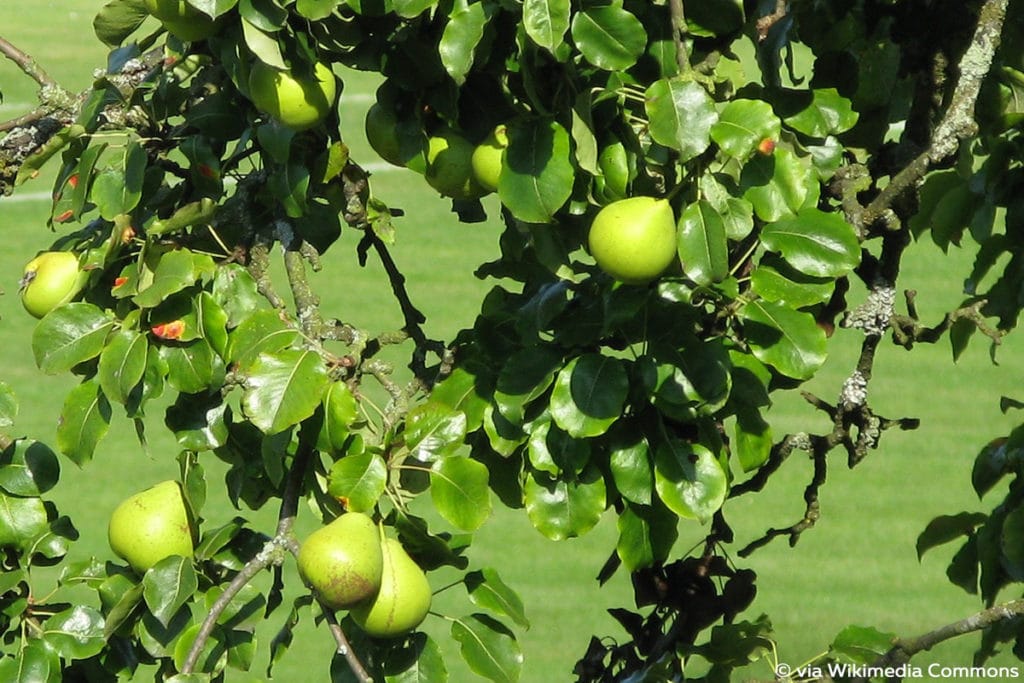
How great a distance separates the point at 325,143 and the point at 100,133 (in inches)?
10.0

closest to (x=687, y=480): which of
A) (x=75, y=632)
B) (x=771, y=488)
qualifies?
(x=75, y=632)

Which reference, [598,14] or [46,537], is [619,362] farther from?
[46,537]

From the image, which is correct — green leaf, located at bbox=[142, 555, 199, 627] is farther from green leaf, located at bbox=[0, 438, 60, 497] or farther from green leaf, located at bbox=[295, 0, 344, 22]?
green leaf, located at bbox=[295, 0, 344, 22]

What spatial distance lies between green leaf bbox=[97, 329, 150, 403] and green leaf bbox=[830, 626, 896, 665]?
776 millimetres

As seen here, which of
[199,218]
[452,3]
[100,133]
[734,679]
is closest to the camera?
[452,3]

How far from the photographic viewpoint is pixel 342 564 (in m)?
1.11

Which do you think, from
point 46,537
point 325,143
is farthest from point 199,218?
point 46,537

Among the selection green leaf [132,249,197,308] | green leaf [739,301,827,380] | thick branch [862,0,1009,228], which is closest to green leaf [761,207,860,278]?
green leaf [739,301,827,380]

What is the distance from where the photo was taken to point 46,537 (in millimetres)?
1445

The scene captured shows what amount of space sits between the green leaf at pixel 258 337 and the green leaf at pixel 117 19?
360 millimetres

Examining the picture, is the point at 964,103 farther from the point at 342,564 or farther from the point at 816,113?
the point at 342,564

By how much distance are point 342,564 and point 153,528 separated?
1.02 feet

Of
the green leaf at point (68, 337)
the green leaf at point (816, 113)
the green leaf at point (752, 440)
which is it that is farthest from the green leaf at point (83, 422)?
the green leaf at point (816, 113)

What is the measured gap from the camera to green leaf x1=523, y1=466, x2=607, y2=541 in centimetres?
122
